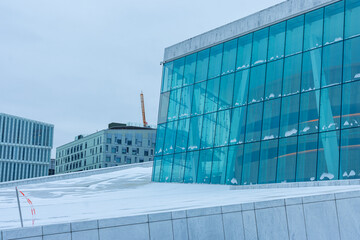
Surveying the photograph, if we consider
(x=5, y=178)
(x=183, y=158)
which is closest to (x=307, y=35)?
(x=183, y=158)

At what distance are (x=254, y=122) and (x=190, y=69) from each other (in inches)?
353

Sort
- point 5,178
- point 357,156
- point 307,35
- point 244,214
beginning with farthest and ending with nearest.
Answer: point 5,178 < point 307,35 < point 357,156 < point 244,214

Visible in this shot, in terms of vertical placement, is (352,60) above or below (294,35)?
below

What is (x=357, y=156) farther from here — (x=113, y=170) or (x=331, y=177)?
(x=113, y=170)

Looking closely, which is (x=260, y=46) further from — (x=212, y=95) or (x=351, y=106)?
(x=351, y=106)

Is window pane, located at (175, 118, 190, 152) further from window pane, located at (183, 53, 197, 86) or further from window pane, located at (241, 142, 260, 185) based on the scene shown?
window pane, located at (241, 142, 260, 185)

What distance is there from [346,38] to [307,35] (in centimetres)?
284

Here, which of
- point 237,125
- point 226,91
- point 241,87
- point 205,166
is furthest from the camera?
point 205,166

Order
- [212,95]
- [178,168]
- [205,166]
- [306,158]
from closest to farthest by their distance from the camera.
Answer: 1. [306,158]
2. [205,166]
3. [212,95]
4. [178,168]

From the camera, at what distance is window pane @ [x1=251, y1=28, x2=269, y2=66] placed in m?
31.8

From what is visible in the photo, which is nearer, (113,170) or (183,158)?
(183,158)

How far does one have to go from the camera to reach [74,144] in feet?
481

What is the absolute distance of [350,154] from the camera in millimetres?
25203

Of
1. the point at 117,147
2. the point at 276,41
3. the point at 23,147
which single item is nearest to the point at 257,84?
the point at 276,41
